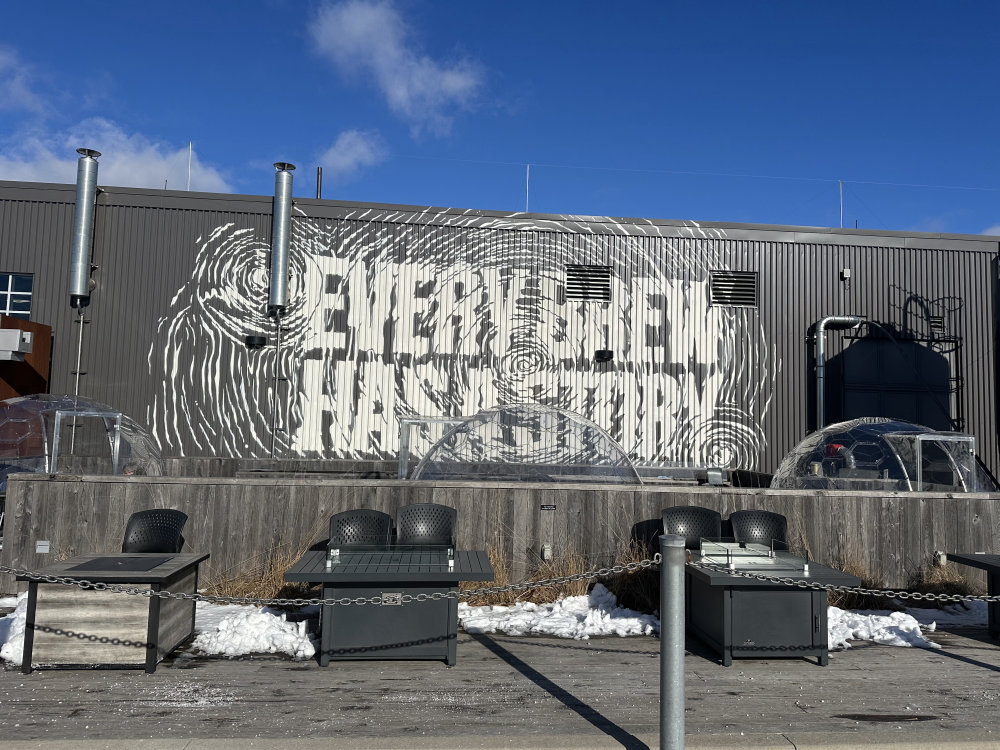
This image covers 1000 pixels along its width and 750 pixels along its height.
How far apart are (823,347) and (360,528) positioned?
13.4m

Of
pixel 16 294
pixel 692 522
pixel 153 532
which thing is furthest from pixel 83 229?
pixel 692 522

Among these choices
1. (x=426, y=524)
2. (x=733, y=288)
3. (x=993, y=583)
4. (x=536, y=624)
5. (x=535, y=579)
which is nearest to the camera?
(x=993, y=583)

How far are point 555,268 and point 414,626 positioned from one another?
1227 cm

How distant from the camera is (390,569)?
6.11m

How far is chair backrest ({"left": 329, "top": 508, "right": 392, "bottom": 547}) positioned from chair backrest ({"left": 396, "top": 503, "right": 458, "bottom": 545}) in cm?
16

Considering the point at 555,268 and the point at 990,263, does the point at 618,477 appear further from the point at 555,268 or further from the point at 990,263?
the point at 990,263

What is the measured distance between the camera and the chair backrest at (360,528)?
761 cm

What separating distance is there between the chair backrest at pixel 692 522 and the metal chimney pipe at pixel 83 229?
44.4ft

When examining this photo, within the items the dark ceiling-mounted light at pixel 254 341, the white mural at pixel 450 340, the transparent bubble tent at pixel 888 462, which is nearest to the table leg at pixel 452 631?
the transparent bubble tent at pixel 888 462

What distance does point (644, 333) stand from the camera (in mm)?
17250

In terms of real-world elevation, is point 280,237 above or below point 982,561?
above

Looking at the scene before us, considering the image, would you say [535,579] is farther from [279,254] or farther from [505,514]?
[279,254]

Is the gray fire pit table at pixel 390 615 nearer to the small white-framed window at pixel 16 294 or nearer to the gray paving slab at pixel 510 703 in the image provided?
the gray paving slab at pixel 510 703

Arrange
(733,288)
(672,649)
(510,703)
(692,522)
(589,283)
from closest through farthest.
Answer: (672,649) → (510,703) → (692,522) → (589,283) → (733,288)
